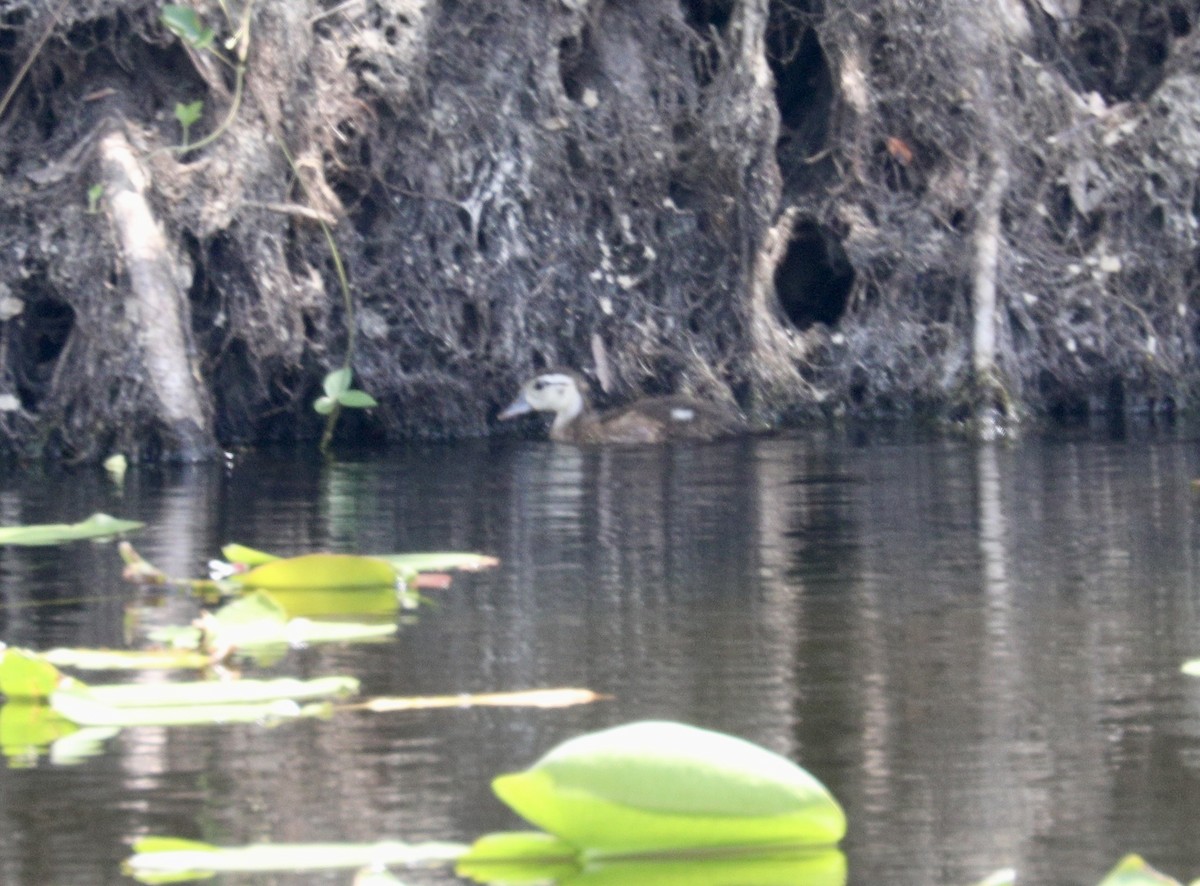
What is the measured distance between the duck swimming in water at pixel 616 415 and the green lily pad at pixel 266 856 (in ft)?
23.1

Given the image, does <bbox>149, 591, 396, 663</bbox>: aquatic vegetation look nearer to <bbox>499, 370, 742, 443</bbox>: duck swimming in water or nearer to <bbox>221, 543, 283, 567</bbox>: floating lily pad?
<bbox>221, 543, 283, 567</bbox>: floating lily pad

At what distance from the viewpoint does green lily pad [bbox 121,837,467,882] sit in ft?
10.5

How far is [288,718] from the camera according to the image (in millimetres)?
4242

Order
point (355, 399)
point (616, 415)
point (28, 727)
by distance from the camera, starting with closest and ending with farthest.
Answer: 1. point (28, 727)
2. point (355, 399)
3. point (616, 415)

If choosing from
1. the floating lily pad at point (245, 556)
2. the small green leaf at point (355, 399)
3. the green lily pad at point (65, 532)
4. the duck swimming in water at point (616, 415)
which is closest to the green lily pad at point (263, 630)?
the floating lily pad at point (245, 556)

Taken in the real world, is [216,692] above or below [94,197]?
below

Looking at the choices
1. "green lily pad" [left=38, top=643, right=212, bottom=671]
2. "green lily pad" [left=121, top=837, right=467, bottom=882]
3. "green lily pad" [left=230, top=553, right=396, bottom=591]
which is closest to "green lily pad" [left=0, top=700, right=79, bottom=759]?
"green lily pad" [left=38, top=643, right=212, bottom=671]

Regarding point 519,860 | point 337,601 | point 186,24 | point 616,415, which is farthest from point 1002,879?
point 616,415

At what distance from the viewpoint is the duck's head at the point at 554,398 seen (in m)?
10.8

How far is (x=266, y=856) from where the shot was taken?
Result: 128 inches

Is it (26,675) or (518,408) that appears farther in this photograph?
(518,408)

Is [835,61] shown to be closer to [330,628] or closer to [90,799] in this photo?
[330,628]

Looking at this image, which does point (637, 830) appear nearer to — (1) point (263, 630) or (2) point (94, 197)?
(1) point (263, 630)

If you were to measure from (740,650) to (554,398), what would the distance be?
19.8 ft
